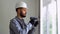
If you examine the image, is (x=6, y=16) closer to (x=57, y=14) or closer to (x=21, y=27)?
(x=21, y=27)

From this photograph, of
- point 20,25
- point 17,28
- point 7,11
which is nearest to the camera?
point 17,28

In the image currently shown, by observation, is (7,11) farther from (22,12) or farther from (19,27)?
(19,27)

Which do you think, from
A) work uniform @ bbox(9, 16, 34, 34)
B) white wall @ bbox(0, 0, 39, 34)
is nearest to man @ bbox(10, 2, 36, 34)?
work uniform @ bbox(9, 16, 34, 34)

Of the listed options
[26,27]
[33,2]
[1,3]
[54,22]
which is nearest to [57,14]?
[54,22]

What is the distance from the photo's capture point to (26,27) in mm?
2064

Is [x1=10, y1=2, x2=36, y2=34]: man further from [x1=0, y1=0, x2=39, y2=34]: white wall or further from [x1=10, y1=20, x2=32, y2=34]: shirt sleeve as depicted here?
[x1=0, y1=0, x2=39, y2=34]: white wall

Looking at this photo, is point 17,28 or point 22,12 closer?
point 17,28

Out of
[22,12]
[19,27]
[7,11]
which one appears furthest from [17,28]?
[7,11]

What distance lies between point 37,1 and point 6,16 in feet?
2.51

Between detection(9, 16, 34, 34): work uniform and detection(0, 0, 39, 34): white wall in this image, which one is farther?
detection(0, 0, 39, 34): white wall

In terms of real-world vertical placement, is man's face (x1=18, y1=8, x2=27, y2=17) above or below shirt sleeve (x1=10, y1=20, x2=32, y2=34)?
above

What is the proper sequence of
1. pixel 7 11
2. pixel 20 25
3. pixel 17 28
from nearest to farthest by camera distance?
pixel 17 28 < pixel 20 25 < pixel 7 11

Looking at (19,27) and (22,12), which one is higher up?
(22,12)

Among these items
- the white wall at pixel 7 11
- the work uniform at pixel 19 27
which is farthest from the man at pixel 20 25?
the white wall at pixel 7 11
